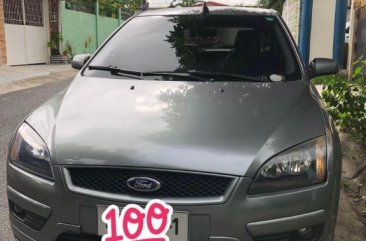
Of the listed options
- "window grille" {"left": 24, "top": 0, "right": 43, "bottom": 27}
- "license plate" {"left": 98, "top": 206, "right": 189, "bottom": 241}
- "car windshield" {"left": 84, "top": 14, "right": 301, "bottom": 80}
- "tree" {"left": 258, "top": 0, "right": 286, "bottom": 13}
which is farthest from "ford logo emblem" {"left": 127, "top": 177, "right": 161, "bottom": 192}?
"tree" {"left": 258, "top": 0, "right": 286, "bottom": 13}

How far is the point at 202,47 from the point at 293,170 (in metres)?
1.52

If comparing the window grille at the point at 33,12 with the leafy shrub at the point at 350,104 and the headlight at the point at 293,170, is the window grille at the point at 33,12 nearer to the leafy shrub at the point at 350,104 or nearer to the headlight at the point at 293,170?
the leafy shrub at the point at 350,104

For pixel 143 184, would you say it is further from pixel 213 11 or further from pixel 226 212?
pixel 213 11

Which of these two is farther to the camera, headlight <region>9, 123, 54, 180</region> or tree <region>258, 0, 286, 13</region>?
tree <region>258, 0, 286, 13</region>

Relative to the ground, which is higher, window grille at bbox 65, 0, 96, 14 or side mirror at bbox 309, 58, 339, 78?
window grille at bbox 65, 0, 96, 14

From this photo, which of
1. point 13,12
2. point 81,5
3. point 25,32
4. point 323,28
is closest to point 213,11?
point 323,28

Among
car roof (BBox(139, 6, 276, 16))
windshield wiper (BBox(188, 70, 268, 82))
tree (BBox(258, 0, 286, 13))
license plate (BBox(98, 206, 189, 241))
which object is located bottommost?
license plate (BBox(98, 206, 189, 241))

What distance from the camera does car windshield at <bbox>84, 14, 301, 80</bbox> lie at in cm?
298

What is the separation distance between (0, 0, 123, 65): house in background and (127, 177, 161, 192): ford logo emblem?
1301 centimetres

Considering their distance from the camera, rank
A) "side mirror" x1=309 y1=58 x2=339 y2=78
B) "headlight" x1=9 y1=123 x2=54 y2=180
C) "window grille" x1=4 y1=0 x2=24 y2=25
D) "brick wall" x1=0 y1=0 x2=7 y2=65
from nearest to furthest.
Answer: "headlight" x1=9 y1=123 x2=54 y2=180, "side mirror" x1=309 y1=58 x2=339 y2=78, "brick wall" x1=0 y1=0 x2=7 y2=65, "window grille" x1=4 y1=0 x2=24 y2=25

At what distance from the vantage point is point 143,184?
6.33 feet

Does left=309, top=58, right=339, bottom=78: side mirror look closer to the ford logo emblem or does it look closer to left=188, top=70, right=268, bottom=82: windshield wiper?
left=188, top=70, right=268, bottom=82: windshield wiper

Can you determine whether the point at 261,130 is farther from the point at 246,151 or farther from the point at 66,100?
the point at 66,100

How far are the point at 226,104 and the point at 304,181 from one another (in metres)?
0.61
